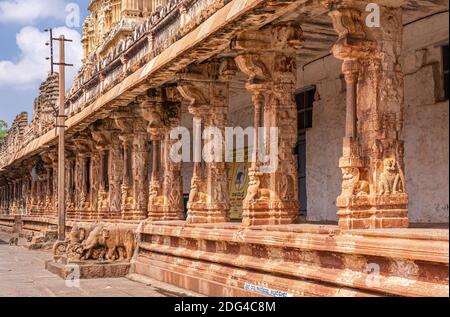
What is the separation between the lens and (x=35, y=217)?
29328 millimetres

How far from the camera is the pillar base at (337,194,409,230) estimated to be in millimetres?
6844

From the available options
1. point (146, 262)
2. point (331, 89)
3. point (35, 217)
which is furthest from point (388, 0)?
point (35, 217)

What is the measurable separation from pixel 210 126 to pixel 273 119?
229 centimetres

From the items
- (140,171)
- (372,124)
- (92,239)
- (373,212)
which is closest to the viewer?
(373,212)

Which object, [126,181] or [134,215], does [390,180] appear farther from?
[126,181]

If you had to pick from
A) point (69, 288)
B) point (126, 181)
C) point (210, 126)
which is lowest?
point (69, 288)

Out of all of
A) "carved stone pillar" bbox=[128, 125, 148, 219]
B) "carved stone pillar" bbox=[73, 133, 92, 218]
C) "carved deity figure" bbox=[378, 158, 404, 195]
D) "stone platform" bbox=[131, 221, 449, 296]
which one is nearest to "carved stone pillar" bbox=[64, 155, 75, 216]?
"carved stone pillar" bbox=[73, 133, 92, 218]

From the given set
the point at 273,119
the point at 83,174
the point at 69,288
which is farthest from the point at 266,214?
the point at 83,174

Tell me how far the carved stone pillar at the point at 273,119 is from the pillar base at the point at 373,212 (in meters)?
2.22

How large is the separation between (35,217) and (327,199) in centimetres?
1965

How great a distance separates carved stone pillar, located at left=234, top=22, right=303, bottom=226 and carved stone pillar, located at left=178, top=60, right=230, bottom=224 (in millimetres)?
1915

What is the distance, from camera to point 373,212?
6875 millimetres

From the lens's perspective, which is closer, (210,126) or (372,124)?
(372,124)
